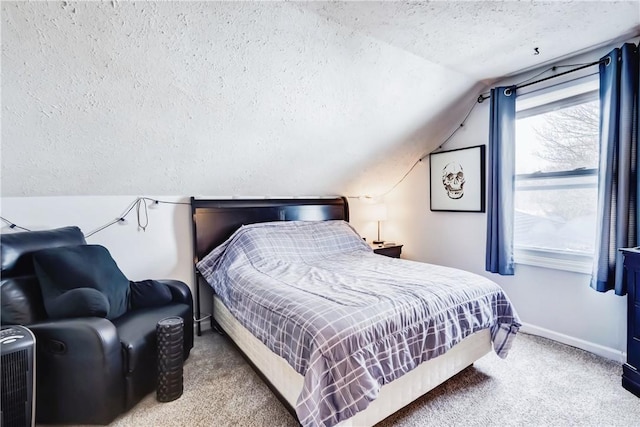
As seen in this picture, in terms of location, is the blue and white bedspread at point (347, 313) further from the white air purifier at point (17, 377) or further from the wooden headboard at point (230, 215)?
the white air purifier at point (17, 377)

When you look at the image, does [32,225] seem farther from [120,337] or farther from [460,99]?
[460,99]

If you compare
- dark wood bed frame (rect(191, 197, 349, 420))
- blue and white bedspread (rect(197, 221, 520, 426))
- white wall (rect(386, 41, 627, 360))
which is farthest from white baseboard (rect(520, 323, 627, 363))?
dark wood bed frame (rect(191, 197, 349, 420))

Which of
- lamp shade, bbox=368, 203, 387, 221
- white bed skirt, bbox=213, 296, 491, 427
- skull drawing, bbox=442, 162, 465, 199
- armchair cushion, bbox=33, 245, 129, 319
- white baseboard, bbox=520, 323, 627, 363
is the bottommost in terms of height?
white baseboard, bbox=520, 323, 627, 363

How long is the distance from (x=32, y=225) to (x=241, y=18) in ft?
6.81

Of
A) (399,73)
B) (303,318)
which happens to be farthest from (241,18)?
(303,318)

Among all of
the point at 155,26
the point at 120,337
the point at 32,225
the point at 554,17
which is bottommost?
the point at 120,337

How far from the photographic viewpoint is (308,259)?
2770 mm

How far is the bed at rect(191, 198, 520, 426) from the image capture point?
1.31m

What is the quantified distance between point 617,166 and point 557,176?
1.52 feet

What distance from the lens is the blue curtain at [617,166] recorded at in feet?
6.75

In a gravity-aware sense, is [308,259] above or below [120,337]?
above

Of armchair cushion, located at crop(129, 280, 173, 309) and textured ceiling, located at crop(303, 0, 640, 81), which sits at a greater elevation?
textured ceiling, located at crop(303, 0, 640, 81)

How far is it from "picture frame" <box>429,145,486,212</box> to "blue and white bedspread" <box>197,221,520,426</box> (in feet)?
4.05

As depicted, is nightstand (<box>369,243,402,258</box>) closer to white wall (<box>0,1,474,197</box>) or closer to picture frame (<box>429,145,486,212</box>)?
picture frame (<box>429,145,486,212</box>)
